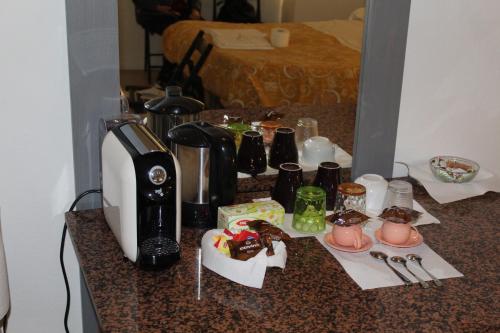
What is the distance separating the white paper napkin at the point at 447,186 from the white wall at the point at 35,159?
0.90 m

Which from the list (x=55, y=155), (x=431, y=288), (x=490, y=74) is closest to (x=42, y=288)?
(x=55, y=155)

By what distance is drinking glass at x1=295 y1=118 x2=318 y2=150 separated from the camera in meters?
1.70

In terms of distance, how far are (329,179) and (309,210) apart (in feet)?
0.52

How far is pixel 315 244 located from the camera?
4.46 ft

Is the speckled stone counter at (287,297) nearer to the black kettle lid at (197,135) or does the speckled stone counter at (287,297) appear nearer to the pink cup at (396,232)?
the pink cup at (396,232)

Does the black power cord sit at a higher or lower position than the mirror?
lower

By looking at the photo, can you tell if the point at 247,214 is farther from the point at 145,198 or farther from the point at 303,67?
the point at 303,67

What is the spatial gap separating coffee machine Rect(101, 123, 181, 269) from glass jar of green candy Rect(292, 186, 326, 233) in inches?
11.2

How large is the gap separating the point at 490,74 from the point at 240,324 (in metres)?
1.13

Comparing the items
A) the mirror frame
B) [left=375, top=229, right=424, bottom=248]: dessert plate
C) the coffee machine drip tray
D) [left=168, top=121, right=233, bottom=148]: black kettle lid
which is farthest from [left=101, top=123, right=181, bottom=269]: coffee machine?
the mirror frame

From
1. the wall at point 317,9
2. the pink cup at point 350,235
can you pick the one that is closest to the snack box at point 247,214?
the pink cup at point 350,235

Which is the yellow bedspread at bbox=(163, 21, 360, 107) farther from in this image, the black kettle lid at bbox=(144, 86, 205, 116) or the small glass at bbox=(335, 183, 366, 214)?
the small glass at bbox=(335, 183, 366, 214)

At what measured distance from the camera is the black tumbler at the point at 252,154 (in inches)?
62.8

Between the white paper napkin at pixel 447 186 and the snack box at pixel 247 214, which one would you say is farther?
the white paper napkin at pixel 447 186
